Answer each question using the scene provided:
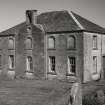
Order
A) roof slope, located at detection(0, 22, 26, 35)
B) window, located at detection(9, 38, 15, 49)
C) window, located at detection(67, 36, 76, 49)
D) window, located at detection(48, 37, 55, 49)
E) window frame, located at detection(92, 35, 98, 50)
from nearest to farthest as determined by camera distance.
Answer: window, located at detection(67, 36, 76, 49) → window, located at detection(48, 37, 55, 49) → window frame, located at detection(92, 35, 98, 50) → roof slope, located at detection(0, 22, 26, 35) → window, located at detection(9, 38, 15, 49)

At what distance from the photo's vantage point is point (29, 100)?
2134 centimetres

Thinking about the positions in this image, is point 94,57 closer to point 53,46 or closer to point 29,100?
point 53,46

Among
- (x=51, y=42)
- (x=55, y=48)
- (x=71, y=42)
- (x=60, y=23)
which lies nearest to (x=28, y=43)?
(x=51, y=42)

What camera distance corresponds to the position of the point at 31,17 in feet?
119

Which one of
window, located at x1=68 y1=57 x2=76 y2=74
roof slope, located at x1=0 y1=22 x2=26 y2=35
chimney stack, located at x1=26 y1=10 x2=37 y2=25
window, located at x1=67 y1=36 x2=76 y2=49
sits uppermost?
chimney stack, located at x1=26 y1=10 x2=37 y2=25

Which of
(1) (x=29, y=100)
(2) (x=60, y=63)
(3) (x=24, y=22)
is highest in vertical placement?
(3) (x=24, y=22)

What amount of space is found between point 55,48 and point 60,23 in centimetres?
350

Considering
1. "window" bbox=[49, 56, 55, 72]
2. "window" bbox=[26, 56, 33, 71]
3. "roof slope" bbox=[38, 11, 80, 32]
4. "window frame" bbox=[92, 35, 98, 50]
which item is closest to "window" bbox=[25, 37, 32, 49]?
"window" bbox=[26, 56, 33, 71]

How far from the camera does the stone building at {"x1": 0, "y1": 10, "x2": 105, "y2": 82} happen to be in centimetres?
3233

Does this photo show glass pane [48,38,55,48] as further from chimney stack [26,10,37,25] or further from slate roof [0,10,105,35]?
chimney stack [26,10,37,25]

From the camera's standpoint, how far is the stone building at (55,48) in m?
32.3

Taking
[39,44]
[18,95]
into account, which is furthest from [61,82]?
[18,95]

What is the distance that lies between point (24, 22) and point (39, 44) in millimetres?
6123

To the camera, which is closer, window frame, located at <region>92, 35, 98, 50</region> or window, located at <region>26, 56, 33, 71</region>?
window frame, located at <region>92, 35, 98, 50</region>
